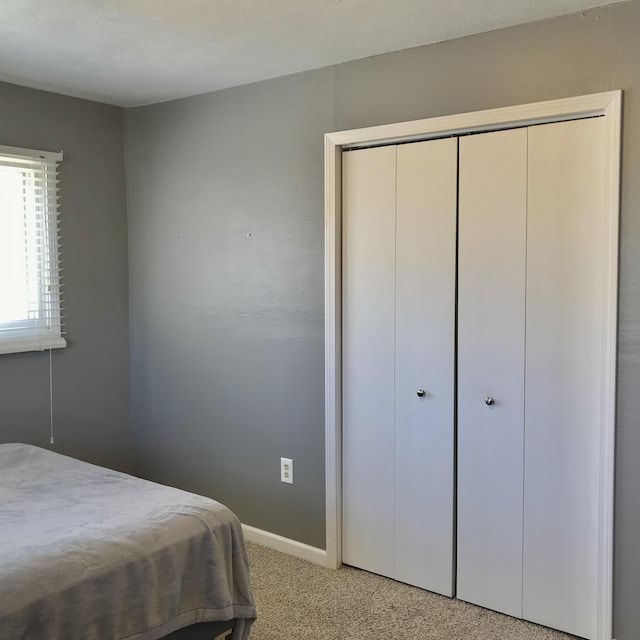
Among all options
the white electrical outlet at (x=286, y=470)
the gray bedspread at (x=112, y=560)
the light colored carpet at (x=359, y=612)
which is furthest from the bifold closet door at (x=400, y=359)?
the gray bedspread at (x=112, y=560)

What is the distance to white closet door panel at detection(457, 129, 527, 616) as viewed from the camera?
2.51 metres

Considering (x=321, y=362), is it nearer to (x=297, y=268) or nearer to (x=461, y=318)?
(x=297, y=268)

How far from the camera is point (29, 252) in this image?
10.9 ft

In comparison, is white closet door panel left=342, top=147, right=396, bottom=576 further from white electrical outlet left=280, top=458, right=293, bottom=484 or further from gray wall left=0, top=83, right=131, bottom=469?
gray wall left=0, top=83, right=131, bottom=469

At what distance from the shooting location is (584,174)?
7.71 feet

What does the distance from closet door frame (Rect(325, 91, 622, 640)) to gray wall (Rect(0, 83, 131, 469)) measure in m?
1.36

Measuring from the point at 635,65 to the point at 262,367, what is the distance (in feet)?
6.46

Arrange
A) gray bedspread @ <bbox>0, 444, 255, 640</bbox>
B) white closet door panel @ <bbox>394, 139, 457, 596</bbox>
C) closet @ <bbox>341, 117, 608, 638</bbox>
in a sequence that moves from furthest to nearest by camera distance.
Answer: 1. white closet door panel @ <bbox>394, 139, 457, 596</bbox>
2. closet @ <bbox>341, 117, 608, 638</bbox>
3. gray bedspread @ <bbox>0, 444, 255, 640</bbox>

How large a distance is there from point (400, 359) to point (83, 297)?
1.76m

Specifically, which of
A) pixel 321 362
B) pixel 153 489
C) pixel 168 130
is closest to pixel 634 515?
pixel 321 362

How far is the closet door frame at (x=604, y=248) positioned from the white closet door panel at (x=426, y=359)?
0.11 meters

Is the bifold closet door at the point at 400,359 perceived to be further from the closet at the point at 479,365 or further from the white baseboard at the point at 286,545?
the white baseboard at the point at 286,545

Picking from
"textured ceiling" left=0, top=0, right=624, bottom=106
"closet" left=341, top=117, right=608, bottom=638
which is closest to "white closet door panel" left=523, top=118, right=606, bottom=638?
"closet" left=341, top=117, right=608, bottom=638

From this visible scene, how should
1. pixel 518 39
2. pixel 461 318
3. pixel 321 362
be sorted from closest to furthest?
pixel 518 39, pixel 461 318, pixel 321 362
